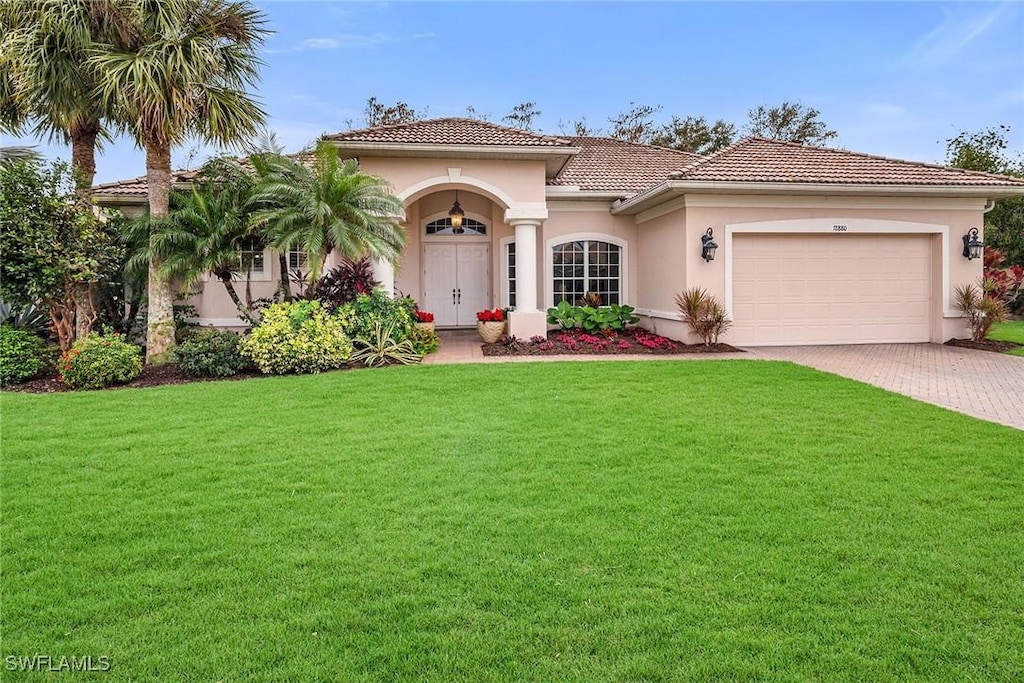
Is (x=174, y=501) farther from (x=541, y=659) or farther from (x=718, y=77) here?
(x=718, y=77)

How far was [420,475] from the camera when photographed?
5031 mm

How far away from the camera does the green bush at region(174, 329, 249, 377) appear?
1025 centimetres

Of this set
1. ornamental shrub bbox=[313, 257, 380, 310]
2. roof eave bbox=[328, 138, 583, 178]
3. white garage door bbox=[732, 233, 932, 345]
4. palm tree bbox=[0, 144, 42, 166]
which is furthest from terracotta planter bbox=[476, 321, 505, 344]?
palm tree bbox=[0, 144, 42, 166]

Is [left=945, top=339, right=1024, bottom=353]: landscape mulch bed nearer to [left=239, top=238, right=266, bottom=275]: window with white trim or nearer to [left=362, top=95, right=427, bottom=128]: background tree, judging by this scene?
[left=239, top=238, right=266, bottom=275]: window with white trim

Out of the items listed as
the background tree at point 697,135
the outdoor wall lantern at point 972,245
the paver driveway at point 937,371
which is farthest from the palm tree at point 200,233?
the background tree at point 697,135

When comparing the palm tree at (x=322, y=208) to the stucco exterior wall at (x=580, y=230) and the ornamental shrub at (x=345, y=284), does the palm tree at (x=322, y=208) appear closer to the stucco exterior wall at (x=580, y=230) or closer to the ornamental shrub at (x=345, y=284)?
the ornamental shrub at (x=345, y=284)

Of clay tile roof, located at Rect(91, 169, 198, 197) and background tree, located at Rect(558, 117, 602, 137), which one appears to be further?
background tree, located at Rect(558, 117, 602, 137)

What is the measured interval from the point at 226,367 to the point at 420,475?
6.71m

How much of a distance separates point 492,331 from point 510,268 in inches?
130

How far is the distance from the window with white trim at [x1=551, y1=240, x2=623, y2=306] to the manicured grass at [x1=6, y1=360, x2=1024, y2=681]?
9.29m

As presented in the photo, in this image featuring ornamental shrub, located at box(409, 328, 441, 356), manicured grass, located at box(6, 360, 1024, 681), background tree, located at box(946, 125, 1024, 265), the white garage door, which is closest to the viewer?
manicured grass, located at box(6, 360, 1024, 681)

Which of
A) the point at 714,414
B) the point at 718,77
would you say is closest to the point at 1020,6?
the point at 718,77

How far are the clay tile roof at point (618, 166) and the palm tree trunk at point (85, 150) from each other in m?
10.1

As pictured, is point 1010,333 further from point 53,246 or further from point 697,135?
point 53,246
